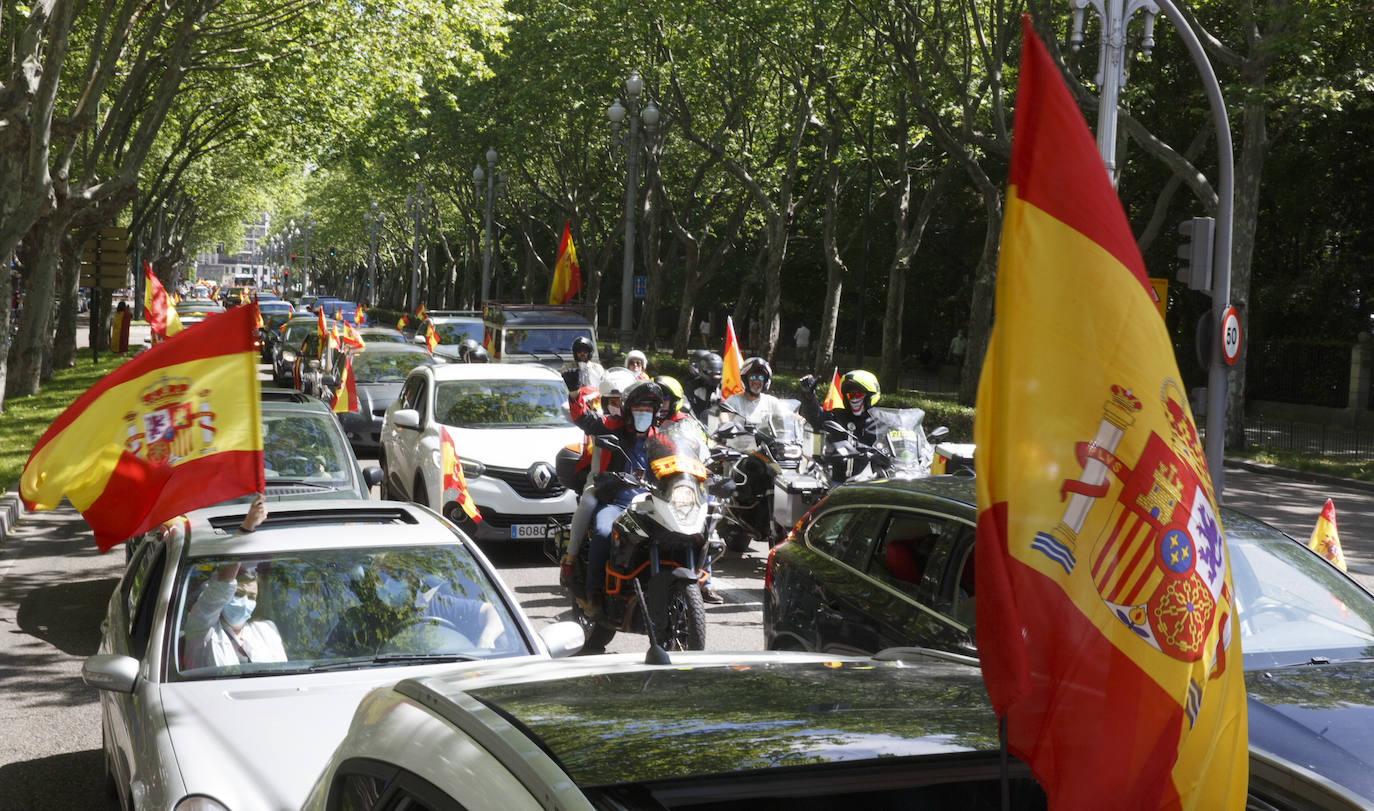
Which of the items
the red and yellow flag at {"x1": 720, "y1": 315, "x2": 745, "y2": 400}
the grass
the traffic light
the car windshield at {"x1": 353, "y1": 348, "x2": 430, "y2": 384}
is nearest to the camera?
the traffic light

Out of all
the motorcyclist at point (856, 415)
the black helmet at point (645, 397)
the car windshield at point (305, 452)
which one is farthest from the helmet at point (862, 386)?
the car windshield at point (305, 452)

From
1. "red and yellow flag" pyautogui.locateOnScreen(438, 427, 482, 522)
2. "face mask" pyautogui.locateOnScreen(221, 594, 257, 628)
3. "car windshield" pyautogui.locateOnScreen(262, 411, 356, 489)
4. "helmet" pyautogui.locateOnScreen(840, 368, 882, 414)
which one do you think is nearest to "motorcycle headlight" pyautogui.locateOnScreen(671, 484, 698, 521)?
"face mask" pyautogui.locateOnScreen(221, 594, 257, 628)

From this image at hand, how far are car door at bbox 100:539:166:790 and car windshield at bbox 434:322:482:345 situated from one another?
24085mm

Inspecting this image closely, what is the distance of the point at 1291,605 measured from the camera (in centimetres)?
565

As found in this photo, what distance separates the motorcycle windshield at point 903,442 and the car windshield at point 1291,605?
5398mm

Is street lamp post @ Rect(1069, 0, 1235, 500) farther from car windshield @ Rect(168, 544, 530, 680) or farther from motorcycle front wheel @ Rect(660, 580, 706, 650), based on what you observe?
car windshield @ Rect(168, 544, 530, 680)

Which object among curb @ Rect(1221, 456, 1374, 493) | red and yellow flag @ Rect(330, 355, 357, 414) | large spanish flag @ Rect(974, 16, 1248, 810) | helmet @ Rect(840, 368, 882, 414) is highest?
large spanish flag @ Rect(974, 16, 1248, 810)

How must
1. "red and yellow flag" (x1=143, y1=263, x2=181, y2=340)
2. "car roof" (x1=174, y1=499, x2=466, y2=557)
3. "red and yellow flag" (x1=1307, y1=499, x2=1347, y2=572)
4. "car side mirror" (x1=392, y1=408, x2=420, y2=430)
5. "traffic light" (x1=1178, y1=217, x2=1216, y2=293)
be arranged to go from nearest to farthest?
1. "car roof" (x1=174, y1=499, x2=466, y2=557)
2. "red and yellow flag" (x1=1307, y1=499, x2=1347, y2=572)
3. "car side mirror" (x1=392, y1=408, x2=420, y2=430)
4. "traffic light" (x1=1178, y1=217, x2=1216, y2=293)
5. "red and yellow flag" (x1=143, y1=263, x2=181, y2=340)

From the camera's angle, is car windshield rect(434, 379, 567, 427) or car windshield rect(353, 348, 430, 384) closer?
car windshield rect(434, 379, 567, 427)

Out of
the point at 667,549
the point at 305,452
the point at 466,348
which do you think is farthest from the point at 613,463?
the point at 466,348

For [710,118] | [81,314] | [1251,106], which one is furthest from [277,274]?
[1251,106]

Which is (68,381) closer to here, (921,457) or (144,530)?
(921,457)

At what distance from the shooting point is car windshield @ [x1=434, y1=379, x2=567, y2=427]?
13.7 meters

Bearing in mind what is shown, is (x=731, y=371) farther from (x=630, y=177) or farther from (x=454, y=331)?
(x=630, y=177)
